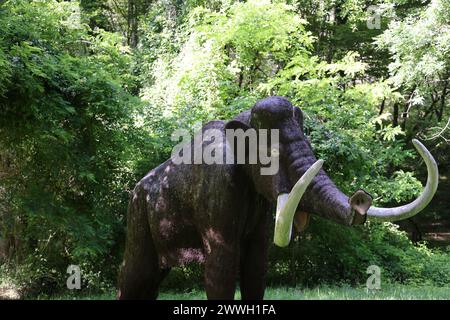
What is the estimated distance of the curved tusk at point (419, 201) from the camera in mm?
3088

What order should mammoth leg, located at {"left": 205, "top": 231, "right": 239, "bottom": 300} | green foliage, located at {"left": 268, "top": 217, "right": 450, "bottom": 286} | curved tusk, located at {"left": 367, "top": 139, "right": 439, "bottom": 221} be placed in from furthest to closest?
green foliage, located at {"left": 268, "top": 217, "right": 450, "bottom": 286}
mammoth leg, located at {"left": 205, "top": 231, "right": 239, "bottom": 300}
curved tusk, located at {"left": 367, "top": 139, "right": 439, "bottom": 221}

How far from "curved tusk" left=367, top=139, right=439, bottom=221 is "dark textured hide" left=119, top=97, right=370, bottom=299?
0.35 meters

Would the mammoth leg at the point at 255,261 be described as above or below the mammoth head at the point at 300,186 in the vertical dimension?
below

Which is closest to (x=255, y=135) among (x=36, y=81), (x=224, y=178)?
(x=224, y=178)

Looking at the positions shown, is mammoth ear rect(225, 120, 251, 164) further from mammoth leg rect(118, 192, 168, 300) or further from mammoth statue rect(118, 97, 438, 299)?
mammoth leg rect(118, 192, 168, 300)

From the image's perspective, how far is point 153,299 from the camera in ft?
14.8

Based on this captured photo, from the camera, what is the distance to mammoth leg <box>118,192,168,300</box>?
14.3 feet

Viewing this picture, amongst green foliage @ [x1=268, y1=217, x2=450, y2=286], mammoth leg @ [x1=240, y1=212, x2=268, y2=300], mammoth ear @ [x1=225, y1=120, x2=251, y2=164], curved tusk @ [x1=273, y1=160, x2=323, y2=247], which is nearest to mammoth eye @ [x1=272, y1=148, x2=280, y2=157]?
mammoth ear @ [x1=225, y1=120, x2=251, y2=164]

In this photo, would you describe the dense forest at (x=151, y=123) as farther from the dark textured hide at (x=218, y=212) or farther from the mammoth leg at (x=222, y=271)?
the mammoth leg at (x=222, y=271)

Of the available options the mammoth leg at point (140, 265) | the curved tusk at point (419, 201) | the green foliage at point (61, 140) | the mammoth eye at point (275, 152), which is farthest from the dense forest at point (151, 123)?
the curved tusk at point (419, 201)

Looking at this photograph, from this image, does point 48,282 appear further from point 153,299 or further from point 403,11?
point 403,11

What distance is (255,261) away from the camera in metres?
4.23

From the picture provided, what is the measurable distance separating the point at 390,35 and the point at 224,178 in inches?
375

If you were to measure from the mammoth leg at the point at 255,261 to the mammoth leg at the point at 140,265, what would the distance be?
75 cm
